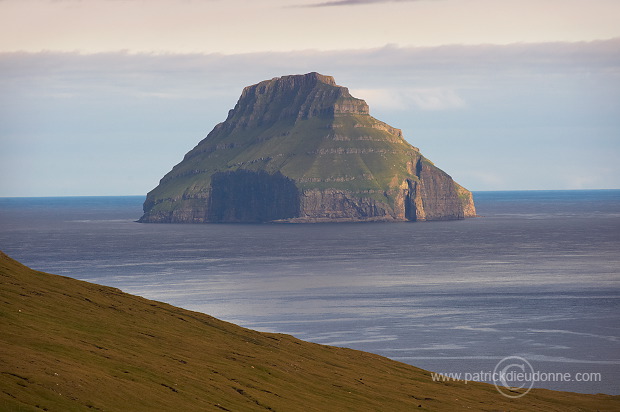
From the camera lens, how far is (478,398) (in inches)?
3738

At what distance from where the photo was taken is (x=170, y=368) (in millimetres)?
77688

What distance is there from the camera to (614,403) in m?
99.6

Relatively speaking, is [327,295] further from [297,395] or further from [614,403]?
[297,395]

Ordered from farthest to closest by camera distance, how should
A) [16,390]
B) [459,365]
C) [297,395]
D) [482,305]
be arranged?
[482,305] < [459,365] < [297,395] < [16,390]

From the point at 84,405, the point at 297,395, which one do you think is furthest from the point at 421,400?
the point at 84,405

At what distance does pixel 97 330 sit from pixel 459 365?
183ft

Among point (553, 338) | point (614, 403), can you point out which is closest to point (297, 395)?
point (614, 403)

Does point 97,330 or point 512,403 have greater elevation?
point 97,330

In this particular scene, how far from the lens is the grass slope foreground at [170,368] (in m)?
63.8

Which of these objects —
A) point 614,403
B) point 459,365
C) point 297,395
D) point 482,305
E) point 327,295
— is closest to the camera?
point 297,395

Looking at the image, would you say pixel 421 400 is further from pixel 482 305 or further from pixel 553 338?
pixel 482 305

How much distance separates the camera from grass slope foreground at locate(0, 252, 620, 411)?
63.8m

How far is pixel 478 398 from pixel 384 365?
1368cm

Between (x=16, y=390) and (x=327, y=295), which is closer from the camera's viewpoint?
(x=16, y=390)
